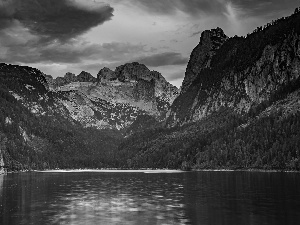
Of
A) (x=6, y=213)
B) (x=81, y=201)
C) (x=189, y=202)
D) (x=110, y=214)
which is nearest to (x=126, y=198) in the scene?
(x=81, y=201)

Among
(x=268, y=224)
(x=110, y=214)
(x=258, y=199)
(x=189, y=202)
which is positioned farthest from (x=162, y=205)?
(x=268, y=224)

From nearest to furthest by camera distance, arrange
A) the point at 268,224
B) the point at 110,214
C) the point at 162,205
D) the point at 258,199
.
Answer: the point at 268,224, the point at 110,214, the point at 162,205, the point at 258,199

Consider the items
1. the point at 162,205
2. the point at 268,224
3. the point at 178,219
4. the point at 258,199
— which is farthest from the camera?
the point at 258,199

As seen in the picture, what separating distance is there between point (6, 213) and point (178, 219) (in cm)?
4043

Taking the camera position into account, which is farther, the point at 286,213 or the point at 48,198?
the point at 48,198

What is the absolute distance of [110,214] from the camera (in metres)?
99.4

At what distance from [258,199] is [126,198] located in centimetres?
4002

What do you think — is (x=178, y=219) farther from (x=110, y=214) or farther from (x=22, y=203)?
(x=22, y=203)

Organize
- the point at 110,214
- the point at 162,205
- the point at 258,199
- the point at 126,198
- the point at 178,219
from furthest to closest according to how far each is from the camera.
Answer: the point at 126,198, the point at 258,199, the point at 162,205, the point at 110,214, the point at 178,219

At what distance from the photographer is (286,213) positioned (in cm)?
9412

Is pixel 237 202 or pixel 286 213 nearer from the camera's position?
pixel 286 213

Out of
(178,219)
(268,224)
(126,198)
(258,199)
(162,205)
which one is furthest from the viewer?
(126,198)

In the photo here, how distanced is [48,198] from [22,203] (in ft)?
50.6

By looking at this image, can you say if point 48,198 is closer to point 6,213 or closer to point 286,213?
point 6,213
